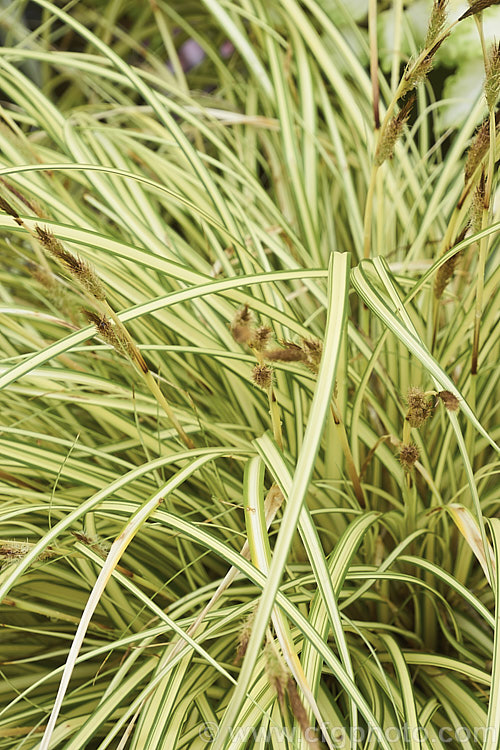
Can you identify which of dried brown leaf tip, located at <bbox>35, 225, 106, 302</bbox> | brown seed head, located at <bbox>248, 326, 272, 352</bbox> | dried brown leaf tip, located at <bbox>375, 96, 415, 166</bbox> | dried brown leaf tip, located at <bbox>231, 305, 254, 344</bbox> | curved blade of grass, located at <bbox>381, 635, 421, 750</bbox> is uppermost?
dried brown leaf tip, located at <bbox>375, 96, 415, 166</bbox>

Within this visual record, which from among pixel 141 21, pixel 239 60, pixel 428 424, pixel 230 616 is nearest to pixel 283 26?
pixel 239 60

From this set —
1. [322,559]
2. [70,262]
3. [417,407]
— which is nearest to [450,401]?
[417,407]

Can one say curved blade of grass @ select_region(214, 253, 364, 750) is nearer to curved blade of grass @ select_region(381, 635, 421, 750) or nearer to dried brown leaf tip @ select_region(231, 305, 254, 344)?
dried brown leaf tip @ select_region(231, 305, 254, 344)

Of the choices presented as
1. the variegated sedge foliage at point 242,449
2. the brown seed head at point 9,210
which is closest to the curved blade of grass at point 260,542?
the variegated sedge foliage at point 242,449

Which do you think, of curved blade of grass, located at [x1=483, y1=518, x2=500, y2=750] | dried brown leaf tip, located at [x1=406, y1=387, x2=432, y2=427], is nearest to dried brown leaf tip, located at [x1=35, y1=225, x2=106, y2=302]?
dried brown leaf tip, located at [x1=406, y1=387, x2=432, y2=427]

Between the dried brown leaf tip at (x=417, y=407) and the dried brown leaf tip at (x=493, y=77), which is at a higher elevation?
the dried brown leaf tip at (x=493, y=77)

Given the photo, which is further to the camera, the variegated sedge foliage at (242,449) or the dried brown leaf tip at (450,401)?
the variegated sedge foliage at (242,449)

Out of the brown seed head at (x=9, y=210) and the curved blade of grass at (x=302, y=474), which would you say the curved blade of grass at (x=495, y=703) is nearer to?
the curved blade of grass at (x=302, y=474)
